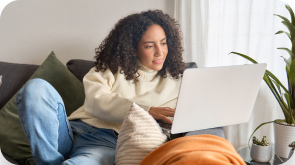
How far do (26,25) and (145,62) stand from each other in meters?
1.11

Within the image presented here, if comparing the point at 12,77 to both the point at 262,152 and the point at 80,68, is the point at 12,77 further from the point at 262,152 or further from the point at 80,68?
the point at 262,152

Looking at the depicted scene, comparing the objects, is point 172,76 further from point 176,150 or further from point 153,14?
point 176,150

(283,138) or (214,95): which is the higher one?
(214,95)

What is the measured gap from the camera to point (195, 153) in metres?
0.66

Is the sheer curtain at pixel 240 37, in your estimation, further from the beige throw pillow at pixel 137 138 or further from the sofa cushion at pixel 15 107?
the beige throw pillow at pixel 137 138

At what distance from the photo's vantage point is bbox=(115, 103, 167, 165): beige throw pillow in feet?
2.59

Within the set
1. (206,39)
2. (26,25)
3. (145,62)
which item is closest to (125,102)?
(145,62)

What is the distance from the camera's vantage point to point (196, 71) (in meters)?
0.82

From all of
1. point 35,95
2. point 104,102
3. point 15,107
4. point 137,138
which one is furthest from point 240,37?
point 15,107

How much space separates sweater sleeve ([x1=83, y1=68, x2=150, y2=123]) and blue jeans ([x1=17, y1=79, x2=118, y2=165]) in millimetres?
175

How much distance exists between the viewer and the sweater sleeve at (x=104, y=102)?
1.17 metres

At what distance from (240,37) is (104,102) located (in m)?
1.01

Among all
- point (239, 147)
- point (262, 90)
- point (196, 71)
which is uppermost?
point (196, 71)

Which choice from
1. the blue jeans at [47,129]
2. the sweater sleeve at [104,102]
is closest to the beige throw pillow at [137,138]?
the blue jeans at [47,129]
